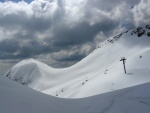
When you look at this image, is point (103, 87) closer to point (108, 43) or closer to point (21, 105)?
point (21, 105)

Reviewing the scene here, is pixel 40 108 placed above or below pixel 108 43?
below

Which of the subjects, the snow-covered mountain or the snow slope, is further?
the snow-covered mountain

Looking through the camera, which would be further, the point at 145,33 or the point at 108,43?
the point at 108,43

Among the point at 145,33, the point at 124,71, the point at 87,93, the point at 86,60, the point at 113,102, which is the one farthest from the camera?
the point at 86,60

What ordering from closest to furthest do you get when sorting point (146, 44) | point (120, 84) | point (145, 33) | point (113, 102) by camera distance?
point (113, 102), point (120, 84), point (146, 44), point (145, 33)

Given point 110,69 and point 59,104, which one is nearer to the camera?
point 59,104

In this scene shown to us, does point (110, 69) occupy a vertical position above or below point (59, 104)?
above

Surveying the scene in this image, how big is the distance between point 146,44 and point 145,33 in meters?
22.1

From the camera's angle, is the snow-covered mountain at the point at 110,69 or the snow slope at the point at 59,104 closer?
the snow slope at the point at 59,104

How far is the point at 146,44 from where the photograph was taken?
14888 centimetres

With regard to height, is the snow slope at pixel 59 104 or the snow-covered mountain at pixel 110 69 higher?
the snow-covered mountain at pixel 110 69

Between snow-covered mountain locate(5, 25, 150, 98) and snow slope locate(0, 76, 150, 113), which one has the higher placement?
snow-covered mountain locate(5, 25, 150, 98)

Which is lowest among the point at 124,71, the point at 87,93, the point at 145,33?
the point at 87,93

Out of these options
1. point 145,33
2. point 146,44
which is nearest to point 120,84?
point 146,44
